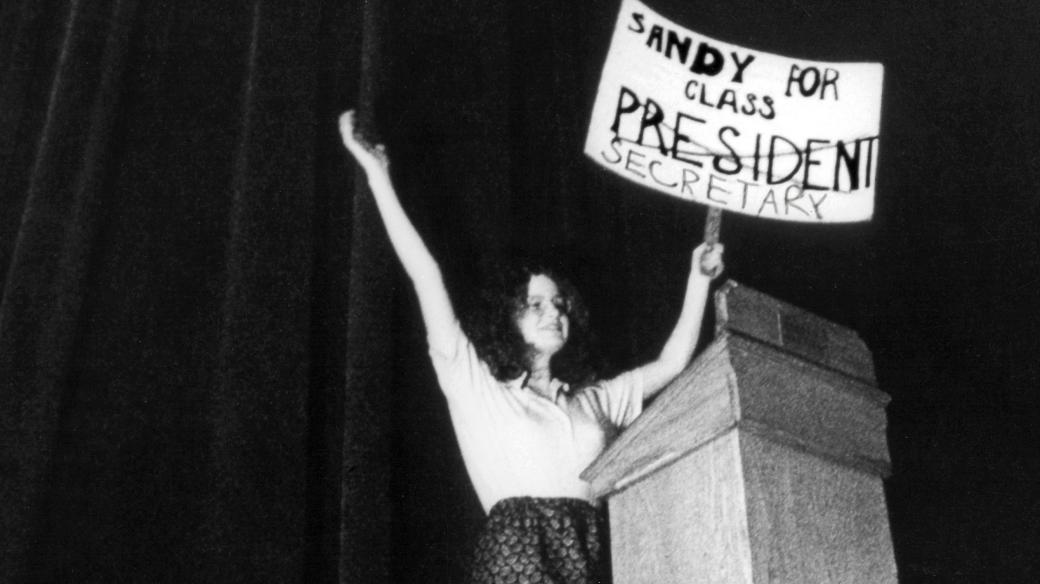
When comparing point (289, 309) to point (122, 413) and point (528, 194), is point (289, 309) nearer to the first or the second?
point (122, 413)

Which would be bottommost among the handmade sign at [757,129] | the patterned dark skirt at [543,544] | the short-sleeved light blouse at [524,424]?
the patterned dark skirt at [543,544]

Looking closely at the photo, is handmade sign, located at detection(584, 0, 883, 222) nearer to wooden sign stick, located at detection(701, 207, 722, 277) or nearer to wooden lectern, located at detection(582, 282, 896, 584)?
wooden sign stick, located at detection(701, 207, 722, 277)

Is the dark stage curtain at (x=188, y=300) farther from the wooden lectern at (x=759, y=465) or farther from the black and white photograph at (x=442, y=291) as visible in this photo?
the wooden lectern at (x=759, y=465)

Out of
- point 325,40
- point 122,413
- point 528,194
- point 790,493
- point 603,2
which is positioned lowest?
point 790,493

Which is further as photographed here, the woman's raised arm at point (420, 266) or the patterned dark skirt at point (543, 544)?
the woman's raised arm at point (420, 266)

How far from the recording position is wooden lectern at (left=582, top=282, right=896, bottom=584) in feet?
1.94

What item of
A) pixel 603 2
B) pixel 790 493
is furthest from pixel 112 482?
pixel 603 2

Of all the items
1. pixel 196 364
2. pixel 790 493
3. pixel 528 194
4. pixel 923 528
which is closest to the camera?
pixel 790 493

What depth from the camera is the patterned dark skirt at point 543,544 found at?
101 cm

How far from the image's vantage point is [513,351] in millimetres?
1291

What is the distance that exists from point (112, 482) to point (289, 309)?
28 cm

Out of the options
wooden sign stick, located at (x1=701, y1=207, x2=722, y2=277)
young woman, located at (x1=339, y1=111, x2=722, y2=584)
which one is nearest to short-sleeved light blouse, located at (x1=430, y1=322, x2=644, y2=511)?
young woman, located at (x1=339, y1=111, x2=722, y2=584)

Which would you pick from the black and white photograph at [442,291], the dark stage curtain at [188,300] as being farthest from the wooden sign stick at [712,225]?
the dark stage curtain at [188,300]

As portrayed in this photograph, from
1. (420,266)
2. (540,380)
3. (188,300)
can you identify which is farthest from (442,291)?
(188,300)
